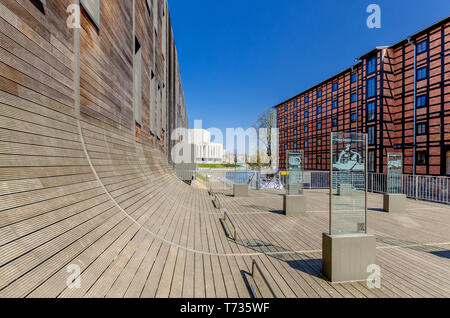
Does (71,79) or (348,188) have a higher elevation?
(71,79)

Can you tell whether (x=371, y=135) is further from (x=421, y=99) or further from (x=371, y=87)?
(x=371, y=87)

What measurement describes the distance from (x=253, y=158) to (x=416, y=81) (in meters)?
24.6

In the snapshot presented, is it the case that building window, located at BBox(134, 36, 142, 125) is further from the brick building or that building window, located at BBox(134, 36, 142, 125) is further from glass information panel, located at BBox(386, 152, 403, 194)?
the brick building

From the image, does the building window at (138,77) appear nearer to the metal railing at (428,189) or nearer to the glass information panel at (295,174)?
the glass information panel at (295,174)

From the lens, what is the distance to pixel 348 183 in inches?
157

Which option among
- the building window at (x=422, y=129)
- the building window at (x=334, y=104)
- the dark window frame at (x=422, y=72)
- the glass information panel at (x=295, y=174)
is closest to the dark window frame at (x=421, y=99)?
the dark window frame at (x=422, y=72)

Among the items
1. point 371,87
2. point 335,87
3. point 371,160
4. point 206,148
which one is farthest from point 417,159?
point 206,148

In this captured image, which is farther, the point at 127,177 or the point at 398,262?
→ the point at 127,177

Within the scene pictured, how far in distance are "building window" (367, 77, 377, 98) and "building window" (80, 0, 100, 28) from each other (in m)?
26.0

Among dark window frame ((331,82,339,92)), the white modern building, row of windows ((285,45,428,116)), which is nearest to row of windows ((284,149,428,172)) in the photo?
row of windows ((285,45,428,116))

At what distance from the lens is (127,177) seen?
19.5 ft

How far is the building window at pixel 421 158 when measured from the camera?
17859mm
